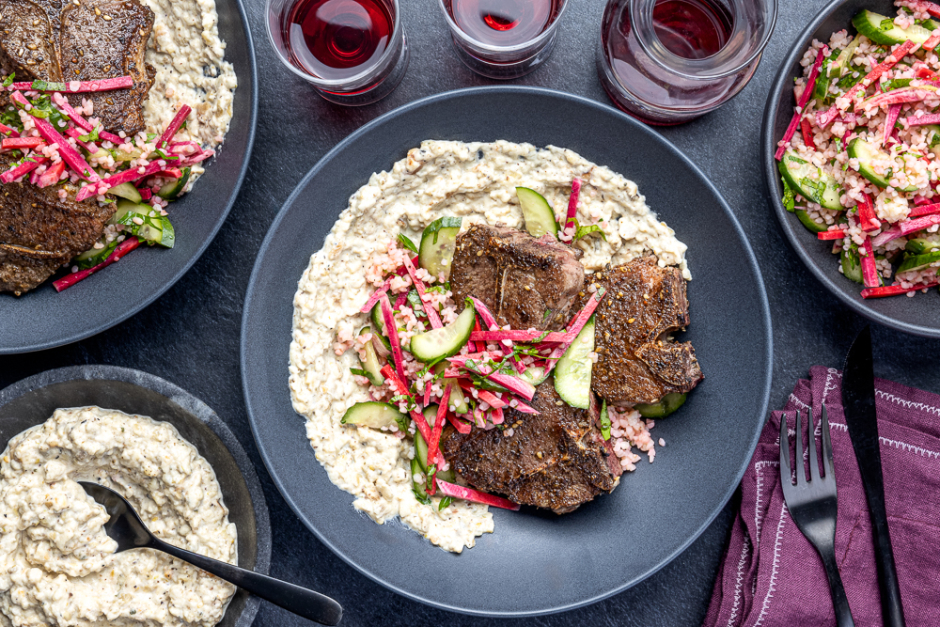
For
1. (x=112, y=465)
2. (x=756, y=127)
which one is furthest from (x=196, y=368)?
(x=756, y=127)

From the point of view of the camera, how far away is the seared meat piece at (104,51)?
2.61m

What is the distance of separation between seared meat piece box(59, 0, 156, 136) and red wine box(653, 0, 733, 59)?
2.21 meters

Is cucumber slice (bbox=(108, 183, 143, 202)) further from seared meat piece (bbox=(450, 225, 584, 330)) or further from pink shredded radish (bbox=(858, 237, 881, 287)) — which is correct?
pink shredded radish (bbox=(858, 237, 881, 287))

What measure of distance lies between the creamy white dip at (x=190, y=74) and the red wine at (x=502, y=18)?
1.02 metres

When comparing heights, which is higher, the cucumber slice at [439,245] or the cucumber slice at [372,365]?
the cucumber slice at [439,245]

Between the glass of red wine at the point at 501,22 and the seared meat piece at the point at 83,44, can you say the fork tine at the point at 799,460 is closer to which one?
the glass of red wine at the point at 501,22

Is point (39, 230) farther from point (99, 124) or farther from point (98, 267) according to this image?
point (99, 124)

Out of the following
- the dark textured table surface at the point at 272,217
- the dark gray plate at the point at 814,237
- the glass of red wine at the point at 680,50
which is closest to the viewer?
the glass of red wine at the point at 680,50

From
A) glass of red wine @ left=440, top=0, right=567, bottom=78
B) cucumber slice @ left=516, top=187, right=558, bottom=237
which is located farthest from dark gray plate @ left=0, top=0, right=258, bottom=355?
cucumber slice @ left=516, top=187, right=558, bottom=237

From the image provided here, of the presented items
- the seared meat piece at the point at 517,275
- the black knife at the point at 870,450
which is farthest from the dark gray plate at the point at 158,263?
the black knife at the point at 870,450

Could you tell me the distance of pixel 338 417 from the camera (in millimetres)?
2693

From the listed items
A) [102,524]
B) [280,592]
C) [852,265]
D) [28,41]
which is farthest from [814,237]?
[28,41]

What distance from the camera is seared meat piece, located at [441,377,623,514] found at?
8.43ft

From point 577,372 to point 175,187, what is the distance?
1884 mm
